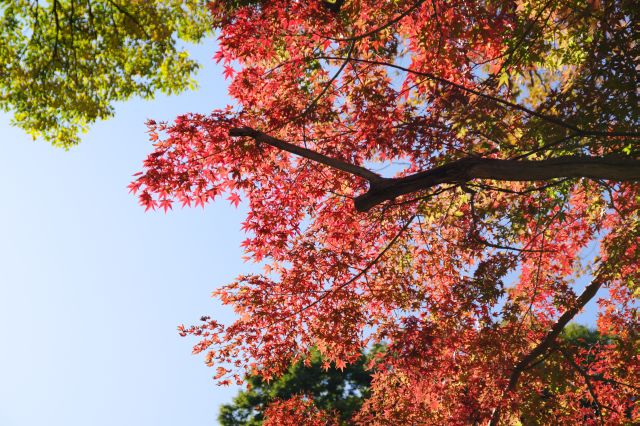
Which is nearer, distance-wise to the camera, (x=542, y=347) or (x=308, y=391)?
(x=542, y=347)

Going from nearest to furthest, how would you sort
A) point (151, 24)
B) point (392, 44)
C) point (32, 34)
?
point (392, 44) → point (32, 34) → point (151, 24)

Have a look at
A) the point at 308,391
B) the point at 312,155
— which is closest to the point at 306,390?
the point at 308,391

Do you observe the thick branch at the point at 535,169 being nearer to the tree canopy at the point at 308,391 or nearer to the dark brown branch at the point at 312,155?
the dark brown branch at the point at 312,155

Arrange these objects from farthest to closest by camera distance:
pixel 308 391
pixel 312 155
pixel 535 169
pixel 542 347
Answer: pixel 308 391 < pixel 542 347 < pixel 312 155 < pixel 535 169

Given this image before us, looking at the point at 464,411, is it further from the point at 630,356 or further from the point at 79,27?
the point at 79,27

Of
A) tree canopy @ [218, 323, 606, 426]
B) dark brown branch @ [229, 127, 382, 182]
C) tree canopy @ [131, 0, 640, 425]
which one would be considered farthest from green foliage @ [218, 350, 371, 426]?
dark brown branch @ [229, 127, 382, 182]

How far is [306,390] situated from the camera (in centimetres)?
2014

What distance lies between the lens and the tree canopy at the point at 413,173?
23.1 feet

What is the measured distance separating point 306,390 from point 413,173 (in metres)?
14.4

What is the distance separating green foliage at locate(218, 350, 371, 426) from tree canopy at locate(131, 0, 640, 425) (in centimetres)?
1079

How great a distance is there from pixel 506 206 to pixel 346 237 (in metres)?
2.22

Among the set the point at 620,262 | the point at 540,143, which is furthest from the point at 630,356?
the point at 540,143

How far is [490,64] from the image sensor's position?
8820 millimetres

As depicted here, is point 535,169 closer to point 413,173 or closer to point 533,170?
point 533,170
